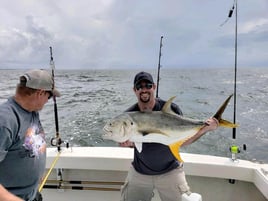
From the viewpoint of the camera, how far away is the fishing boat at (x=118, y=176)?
279 centimetres

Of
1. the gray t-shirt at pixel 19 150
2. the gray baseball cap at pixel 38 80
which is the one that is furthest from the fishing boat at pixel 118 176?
the gray baseball cap at pixel 38 80

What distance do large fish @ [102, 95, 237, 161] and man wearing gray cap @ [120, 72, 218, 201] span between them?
0.32m

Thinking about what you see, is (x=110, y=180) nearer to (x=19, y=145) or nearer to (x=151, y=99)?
(x=151, y=99)

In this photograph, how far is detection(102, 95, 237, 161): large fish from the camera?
1914mm

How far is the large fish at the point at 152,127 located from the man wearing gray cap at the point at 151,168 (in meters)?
0.32

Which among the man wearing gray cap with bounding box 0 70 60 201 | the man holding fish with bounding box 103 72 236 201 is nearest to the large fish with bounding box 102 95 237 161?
the man holding fish with bounding box 103 72 236 201

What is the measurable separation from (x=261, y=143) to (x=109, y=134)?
6.36m

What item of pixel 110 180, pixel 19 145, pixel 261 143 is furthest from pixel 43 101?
pixel 261 143

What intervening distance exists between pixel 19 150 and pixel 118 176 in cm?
172

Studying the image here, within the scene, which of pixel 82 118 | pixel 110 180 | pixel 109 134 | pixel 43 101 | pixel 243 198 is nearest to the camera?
pixel 43 101

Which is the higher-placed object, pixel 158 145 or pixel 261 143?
pixel 158 145

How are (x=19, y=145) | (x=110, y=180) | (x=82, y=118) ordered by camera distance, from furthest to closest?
(x=82, y=118) → (x=110, y=180) → (x=19, y=145)

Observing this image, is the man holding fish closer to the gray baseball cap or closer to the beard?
the beard

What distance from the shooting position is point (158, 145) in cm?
242
